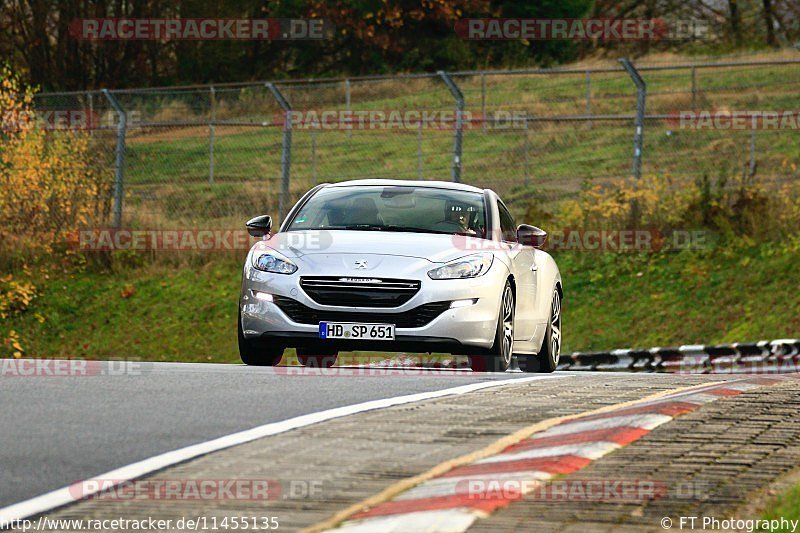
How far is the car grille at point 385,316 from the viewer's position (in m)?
12.6

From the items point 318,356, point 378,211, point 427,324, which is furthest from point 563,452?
point 318,356

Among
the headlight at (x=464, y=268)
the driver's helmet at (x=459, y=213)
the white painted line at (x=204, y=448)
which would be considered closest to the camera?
the white painted line at (x=204, y=448)

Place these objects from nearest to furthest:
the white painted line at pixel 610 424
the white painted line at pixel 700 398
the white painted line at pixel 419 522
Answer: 1. the white painted line at pixel 419 522
2. the white painted line at pixel 610 424
3. the white painted line at pixel 700 398

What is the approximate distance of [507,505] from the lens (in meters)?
6.64

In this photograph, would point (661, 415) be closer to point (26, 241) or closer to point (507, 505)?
point (507, 505)

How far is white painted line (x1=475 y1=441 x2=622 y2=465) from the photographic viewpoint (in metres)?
7.71

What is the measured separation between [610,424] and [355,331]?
4153 millimetres

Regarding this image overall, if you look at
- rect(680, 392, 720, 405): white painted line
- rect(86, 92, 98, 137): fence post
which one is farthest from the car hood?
rect(86, 92, 98, 137): fence post

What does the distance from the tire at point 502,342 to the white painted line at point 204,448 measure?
1.81m

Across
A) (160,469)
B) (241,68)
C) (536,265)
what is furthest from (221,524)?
(241,68)

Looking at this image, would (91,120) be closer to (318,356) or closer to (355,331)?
(318,356)

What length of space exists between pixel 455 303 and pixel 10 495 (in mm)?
6036

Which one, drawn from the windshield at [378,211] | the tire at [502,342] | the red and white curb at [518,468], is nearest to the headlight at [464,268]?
the tire at [502,342]

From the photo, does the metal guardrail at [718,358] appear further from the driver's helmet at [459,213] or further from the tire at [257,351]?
the tire at [257,351]
